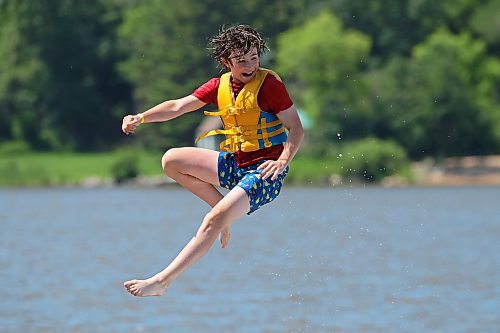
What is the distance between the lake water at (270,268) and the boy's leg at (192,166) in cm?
1163

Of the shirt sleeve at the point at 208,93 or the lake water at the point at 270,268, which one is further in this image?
the lake water at the point at 270,268

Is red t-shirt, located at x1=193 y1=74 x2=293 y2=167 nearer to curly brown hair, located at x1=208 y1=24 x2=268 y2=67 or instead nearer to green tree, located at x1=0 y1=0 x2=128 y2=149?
curly brown hair, located at x1=208 y1=24 x2=268 y2=67

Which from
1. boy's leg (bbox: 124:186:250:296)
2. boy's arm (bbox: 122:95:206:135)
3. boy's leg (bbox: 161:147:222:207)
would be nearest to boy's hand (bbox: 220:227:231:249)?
boy's leg (bbox: 161:147:222:207)

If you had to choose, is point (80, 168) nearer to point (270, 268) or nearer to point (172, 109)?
point (270, 268)

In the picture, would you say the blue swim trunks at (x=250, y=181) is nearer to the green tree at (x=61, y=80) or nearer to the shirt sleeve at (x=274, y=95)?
the shirt sleeve at (x=274, y=95)

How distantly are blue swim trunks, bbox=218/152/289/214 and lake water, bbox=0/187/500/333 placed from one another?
1175 cm

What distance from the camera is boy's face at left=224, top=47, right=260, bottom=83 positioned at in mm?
12453

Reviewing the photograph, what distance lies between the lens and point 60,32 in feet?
336

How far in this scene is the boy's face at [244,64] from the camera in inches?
490

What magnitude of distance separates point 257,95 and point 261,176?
0.67m

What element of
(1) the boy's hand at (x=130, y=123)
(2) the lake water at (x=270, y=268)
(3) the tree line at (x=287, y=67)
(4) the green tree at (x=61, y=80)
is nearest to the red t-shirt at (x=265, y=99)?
(1) the boy's hand at (x=130, y=123)

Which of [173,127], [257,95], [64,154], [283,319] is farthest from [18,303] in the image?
[64,154]

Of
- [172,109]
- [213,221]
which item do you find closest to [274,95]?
[172,109]

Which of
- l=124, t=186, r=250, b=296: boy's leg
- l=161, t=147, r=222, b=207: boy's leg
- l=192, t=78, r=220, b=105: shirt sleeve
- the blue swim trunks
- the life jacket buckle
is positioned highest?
l=192, t=78, r=220, b=105: shirt sleeve
